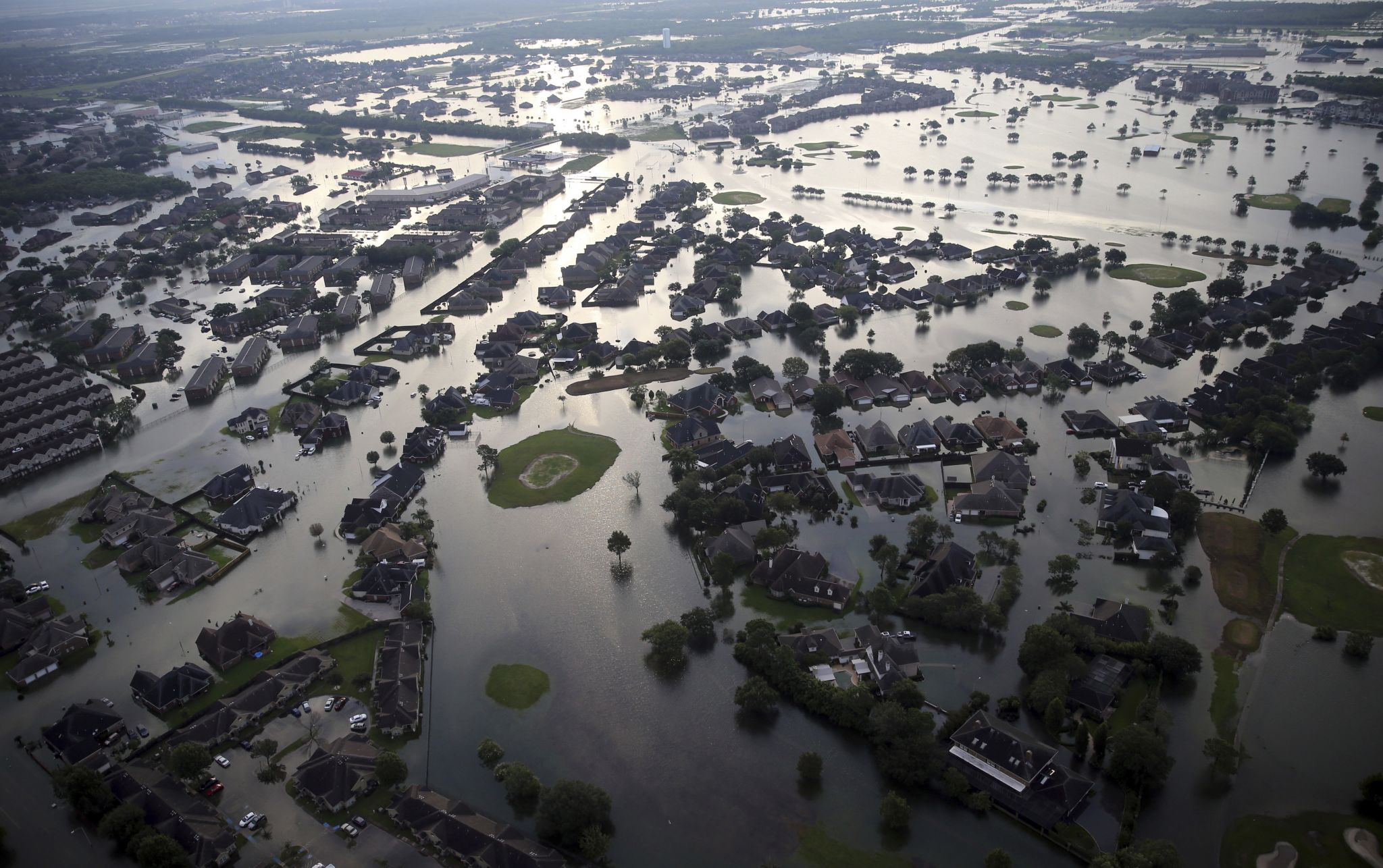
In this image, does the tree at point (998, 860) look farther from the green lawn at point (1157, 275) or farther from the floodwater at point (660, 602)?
the green lawn at point (1157, 275)

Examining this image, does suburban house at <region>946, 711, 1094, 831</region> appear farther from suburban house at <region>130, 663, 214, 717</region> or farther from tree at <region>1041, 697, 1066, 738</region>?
suburban house at <region>130, 663, 214, 717</region>

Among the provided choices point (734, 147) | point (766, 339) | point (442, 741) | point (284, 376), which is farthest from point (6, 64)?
point (442, 741)

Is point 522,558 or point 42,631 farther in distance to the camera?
point 522,558

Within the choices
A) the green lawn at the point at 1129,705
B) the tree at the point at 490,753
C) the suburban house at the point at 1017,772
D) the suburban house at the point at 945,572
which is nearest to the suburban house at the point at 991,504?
the suburban house at the point at 945,572

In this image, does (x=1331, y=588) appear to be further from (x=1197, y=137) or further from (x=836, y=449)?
(x=1197, y=137)

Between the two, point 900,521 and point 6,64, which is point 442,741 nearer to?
point 900,521

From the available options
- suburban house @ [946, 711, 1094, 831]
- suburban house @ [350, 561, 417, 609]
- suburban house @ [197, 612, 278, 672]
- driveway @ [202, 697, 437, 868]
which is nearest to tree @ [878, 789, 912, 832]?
suburban house @ [946, 711, 1094, 831]
